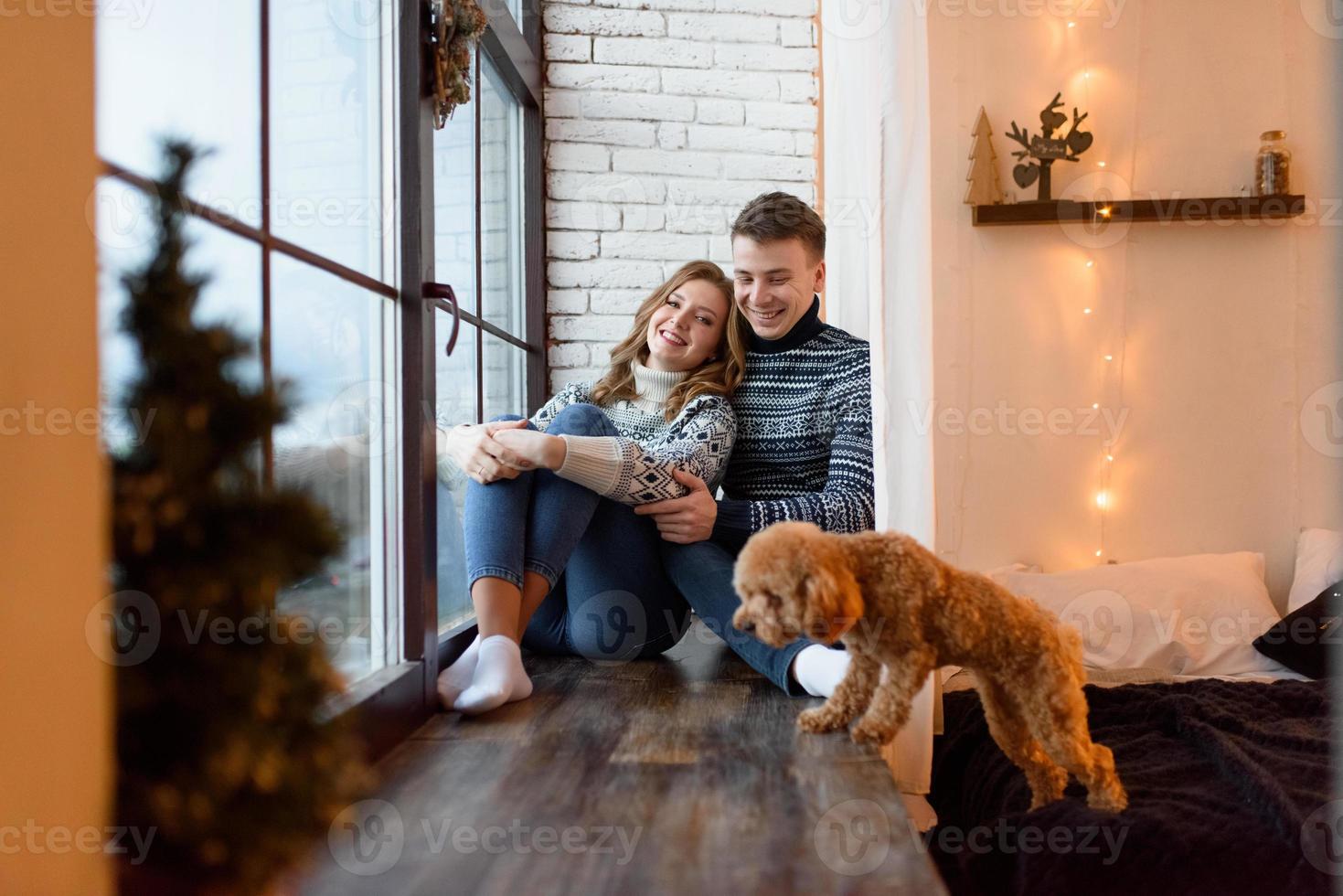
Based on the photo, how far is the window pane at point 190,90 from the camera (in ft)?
2.62

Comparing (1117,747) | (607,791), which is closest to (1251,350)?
(1117,747)

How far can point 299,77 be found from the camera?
1228mm

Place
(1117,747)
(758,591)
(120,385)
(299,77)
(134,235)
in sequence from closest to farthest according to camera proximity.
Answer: (120,385) → (134,235) → (758,591) → (299,77) → (1117,747)

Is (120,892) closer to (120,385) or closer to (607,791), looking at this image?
(120,385)

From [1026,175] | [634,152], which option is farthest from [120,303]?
[1026,175]

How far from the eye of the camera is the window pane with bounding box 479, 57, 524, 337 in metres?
2.18

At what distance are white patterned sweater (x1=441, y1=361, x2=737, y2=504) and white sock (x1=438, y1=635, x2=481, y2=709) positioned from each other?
1.08ft

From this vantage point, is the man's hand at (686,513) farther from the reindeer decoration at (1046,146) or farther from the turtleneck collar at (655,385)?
→ the reindeer decoration at (1046,146)

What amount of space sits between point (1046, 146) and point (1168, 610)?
1242mm

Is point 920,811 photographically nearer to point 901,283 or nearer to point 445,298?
point 901,283

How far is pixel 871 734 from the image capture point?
1204 mm

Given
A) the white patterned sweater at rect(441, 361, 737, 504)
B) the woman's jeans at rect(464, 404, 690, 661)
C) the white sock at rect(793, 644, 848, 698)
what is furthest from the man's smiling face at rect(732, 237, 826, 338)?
the white sock at rect(793, 644, 848, 698)

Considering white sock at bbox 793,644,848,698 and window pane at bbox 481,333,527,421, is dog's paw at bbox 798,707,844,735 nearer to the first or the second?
white sock at bbox 793,644,848,698

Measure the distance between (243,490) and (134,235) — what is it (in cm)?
28
